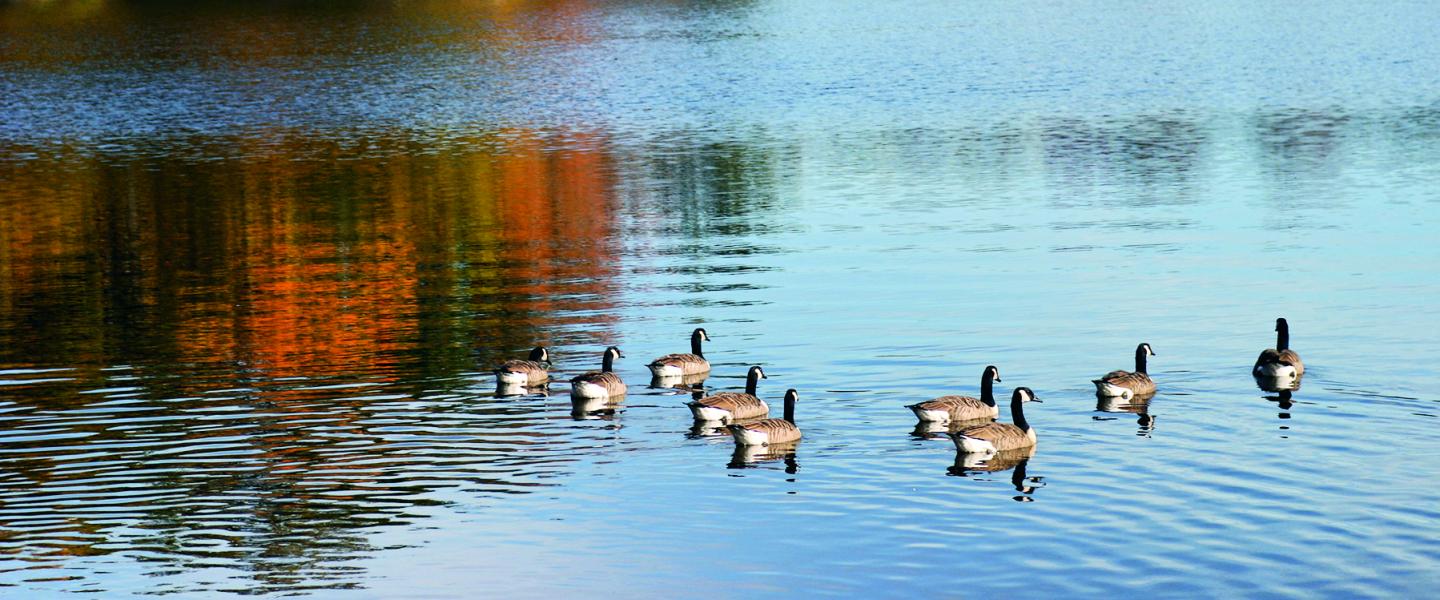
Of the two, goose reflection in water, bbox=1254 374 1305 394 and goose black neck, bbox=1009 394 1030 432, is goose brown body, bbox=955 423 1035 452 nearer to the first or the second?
goose black neck, bbox=1009 394 1030 432

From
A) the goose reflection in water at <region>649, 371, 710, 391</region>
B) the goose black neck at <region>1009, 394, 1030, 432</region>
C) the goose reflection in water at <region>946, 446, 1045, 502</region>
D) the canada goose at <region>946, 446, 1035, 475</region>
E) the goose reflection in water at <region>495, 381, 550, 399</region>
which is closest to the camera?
the goose reflection in water at <region>946, 446, 1045, 502</region>

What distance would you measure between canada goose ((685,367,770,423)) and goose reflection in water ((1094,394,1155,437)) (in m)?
5.04

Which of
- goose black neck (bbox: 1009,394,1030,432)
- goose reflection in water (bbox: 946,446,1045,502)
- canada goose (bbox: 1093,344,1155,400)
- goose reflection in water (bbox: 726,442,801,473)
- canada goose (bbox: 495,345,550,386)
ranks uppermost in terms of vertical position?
canada goose (bbox: 495,345,550,386)

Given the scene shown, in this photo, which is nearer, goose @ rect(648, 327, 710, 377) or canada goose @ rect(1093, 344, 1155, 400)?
canada goose @ rect(1093, 344, 1155, 400)

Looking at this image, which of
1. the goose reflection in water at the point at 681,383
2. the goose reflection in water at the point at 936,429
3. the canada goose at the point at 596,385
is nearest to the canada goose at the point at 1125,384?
the goose reflection in water at the point at 936,429

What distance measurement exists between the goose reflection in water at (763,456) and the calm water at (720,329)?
0.69ft

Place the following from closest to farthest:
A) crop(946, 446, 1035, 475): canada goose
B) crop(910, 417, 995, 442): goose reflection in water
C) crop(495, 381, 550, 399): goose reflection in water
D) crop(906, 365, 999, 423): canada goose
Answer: crop(946, 446, 1035, 475): canada goose → crop(910, 417, 995, 442): goose reflection in water → crop(906, 365, 999, 423): canada goose → crop(495, 381, 550, 399): goose reflection in water

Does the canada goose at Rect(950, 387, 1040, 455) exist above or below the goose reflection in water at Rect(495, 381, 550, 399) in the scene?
below

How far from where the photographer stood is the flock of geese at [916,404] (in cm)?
2567

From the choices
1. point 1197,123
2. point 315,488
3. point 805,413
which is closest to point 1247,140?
point 1197,123

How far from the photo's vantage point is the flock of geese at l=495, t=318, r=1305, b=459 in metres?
25.7

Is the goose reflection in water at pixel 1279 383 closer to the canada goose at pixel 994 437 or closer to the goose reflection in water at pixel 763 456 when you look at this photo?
the canada goose at pixel 994 437

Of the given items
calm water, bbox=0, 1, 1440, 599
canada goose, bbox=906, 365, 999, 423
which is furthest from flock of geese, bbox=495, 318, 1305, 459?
calm water, bbox=0, 1, 1440, 599

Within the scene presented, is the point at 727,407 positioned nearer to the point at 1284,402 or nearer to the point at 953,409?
the point at 953,409
